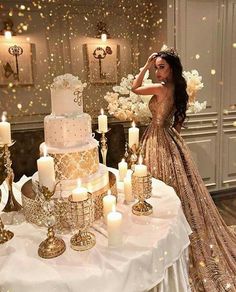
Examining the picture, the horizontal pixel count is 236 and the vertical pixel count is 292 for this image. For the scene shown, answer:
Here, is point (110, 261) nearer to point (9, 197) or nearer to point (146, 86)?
point (9, 197)

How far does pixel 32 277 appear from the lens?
103 cm

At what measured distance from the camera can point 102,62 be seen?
3.49 m

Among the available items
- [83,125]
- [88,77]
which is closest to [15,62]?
[88,77]

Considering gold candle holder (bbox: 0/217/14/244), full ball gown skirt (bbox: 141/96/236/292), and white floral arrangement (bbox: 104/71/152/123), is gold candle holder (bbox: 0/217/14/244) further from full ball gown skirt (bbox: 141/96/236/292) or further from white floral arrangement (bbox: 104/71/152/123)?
white floral arrangement (bbox: 104/71/152/123)

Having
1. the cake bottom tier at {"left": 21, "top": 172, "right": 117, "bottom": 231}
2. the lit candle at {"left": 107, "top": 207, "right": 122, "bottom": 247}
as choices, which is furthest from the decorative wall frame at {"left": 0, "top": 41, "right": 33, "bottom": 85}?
the lit candle at {"left": 107, "top": 207, "right": 122, "bottom": 247}

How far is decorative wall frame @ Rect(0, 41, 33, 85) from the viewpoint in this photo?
3.16 m

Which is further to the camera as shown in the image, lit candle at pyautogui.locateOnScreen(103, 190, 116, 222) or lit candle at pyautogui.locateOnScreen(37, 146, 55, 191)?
lit candle at pyautogui.locateOnScreen(103, 190, 116, 222)

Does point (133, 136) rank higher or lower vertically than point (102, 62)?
lower

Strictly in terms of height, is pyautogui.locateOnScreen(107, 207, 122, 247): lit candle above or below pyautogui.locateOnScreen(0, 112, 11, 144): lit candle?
below

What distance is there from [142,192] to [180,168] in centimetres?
103

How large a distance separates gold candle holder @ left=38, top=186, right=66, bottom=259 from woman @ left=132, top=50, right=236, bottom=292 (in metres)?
1.23

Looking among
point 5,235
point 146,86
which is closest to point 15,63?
point 146,86

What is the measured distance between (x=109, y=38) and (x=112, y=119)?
0.90 meters

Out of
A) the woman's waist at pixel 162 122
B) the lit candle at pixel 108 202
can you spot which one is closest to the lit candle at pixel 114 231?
the lit candle at pixel 108 202
